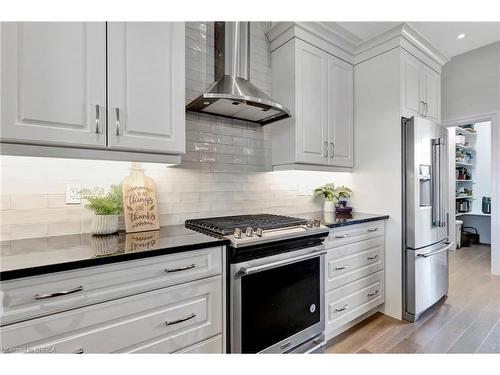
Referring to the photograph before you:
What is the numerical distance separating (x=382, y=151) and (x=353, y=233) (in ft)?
2.98

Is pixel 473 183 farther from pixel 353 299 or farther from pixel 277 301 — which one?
pixel 277 301

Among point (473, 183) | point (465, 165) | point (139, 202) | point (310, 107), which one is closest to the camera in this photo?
point (139, 202)

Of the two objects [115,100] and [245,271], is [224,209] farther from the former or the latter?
[115,100]

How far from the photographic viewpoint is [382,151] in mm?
2555

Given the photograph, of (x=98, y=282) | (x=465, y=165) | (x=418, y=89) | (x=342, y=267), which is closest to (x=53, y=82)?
(x=98, y=282)

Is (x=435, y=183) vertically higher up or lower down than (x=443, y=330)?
higher up

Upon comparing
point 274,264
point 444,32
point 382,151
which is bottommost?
point 274,264

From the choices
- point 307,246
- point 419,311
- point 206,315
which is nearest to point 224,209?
point 307,246

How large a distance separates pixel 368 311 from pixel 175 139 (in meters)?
2.24

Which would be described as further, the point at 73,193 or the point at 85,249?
the point at 73,193

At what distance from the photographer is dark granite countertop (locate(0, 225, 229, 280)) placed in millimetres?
1005

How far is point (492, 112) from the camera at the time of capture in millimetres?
3469

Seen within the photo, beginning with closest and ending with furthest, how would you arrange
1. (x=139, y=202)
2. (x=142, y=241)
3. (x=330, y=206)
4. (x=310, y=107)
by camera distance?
(x=142, y=241) → (x=139, y=202) → (x=310, y=107) → (x=330, y=206)

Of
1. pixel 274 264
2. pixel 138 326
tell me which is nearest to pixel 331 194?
pixel 274 264
